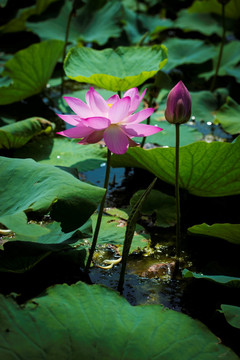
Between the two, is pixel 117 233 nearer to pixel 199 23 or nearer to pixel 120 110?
pixel 120 110

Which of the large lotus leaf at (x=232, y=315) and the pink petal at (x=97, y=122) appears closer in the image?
the large lotus leaf at (x=232, y=315)

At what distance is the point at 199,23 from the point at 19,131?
7.67 feet

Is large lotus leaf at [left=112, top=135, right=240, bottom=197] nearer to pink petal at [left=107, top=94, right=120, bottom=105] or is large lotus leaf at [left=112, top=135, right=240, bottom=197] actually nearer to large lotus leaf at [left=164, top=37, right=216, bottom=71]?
pink petal at [left=107, top=94, right=120, bottom=105]

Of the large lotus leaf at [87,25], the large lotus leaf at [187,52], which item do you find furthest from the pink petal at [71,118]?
the large lotus leaf at [87,25]

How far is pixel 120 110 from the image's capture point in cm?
110

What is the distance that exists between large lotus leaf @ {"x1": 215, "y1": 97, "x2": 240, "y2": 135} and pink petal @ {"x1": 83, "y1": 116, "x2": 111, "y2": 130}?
1.03m

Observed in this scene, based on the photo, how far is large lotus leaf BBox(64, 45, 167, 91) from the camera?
1748mm

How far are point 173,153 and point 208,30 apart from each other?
94.6 inches

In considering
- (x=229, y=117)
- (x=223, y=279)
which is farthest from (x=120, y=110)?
(x=229, y=117)

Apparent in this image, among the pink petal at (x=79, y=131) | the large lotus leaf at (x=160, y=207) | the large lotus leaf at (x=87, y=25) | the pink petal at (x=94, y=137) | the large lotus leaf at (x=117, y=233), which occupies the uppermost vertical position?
the pink petal at (x=79, y=131)

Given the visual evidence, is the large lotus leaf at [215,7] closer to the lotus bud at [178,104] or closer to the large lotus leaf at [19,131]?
the large lotus leaf at [19,131]

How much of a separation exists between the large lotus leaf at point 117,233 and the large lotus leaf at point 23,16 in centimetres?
215

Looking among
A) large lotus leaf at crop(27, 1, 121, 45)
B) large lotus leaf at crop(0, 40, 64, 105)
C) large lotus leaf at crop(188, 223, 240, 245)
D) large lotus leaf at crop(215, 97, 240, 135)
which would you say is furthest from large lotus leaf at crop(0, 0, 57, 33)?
large lotus leaf at crop(188, 223, 240, 245)

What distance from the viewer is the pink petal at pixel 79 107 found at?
1.14 m
